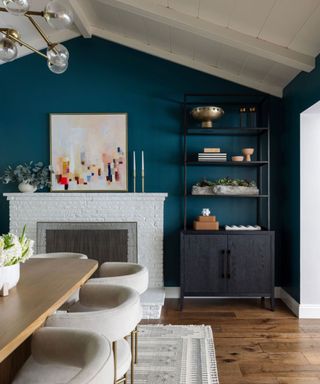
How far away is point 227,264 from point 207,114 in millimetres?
1715

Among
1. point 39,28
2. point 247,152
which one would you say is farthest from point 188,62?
point 39,28

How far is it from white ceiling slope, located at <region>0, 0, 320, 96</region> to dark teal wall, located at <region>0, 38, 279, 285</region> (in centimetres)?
17

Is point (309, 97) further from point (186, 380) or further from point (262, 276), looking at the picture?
point (186, 380)

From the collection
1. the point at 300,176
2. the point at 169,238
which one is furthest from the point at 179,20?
the point at 169,238

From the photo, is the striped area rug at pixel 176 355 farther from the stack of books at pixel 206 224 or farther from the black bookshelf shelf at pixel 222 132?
the black bookshelf shelf at pixel 222 132

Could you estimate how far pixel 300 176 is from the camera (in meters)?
4.06

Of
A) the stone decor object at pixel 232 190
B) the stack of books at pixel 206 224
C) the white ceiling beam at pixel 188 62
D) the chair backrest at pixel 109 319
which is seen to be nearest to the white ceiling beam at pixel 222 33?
the white ceiling beam at pixel 188 62

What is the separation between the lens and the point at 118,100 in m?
4.81

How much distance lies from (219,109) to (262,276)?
195 centimetres

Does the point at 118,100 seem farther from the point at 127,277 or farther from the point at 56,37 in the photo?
the point at 127,277

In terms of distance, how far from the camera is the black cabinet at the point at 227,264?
13.9 ft

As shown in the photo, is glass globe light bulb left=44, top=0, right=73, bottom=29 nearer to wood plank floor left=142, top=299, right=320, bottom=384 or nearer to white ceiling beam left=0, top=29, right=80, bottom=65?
wood plank floor left=142, top=299, right=320, bottom=384

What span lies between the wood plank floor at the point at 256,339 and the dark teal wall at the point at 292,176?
1.41 feet

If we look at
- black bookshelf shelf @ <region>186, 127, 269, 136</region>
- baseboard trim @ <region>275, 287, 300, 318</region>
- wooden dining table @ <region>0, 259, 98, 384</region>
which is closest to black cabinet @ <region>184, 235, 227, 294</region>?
baseboard trim @ <region>275, 287, 300, 318</region>
